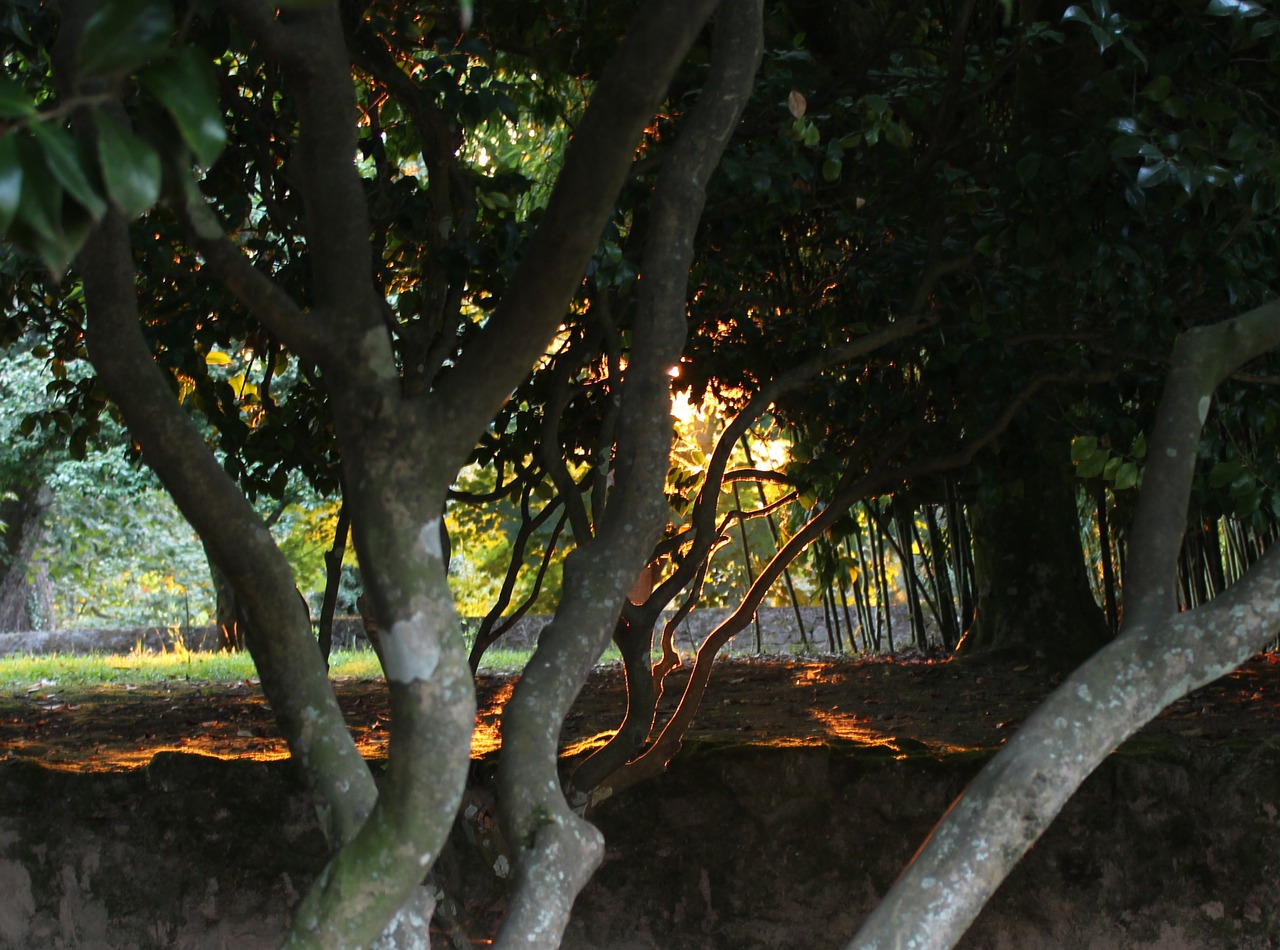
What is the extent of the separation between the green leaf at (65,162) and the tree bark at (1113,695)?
4.71 feet

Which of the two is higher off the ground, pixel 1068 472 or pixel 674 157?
pixel 674 157

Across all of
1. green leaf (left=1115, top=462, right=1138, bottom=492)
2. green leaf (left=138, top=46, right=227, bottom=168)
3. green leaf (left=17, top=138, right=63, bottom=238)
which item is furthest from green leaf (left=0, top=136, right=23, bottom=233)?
green leaf (left=1115, top=462, right=1138, bottom=492)

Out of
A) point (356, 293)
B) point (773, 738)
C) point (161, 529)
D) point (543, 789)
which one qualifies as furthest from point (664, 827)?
point (161, 529)

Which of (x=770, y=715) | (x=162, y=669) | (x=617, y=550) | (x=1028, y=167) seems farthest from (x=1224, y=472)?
(x=162, y=669)

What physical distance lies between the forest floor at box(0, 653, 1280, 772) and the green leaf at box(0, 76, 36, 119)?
109 inches

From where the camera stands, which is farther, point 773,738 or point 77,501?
point 77,501

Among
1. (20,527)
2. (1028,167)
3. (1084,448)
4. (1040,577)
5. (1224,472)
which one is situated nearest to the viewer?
(1224,472)

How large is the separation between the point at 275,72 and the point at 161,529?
15.5 metres

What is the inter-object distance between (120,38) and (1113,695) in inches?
64.1

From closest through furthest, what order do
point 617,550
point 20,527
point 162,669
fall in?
point 617,550
point 162,669
point 20,527

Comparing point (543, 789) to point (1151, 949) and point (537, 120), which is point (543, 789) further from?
point (537, 120)

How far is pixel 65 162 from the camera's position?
1086 millimetres

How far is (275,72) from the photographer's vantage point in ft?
11.5

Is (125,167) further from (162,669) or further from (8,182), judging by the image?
(162,669)
